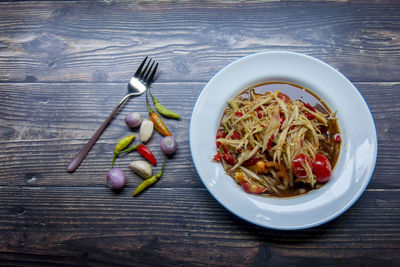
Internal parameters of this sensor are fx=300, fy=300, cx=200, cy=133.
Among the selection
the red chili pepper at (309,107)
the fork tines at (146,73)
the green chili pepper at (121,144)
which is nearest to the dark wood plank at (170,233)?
the green chili pepper at (121,144)

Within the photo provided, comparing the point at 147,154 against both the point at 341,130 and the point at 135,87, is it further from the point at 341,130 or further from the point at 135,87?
the point at 341,130

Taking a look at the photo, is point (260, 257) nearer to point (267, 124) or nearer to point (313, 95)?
point (267, 124)

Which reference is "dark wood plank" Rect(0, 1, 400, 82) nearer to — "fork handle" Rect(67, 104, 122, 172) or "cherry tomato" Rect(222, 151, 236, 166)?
"fork handle" Rect(67, 104, 122, 172)

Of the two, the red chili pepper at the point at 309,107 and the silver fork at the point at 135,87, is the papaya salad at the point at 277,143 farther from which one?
the silver fork at the point at 135,87

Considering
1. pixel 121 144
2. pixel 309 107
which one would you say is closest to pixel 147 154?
pixel 121 144

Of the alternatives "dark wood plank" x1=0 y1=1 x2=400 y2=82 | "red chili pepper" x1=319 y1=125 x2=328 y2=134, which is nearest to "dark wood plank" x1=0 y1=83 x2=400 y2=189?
"dark wood plank" x1=0 y1=1 x2=400 y2=82

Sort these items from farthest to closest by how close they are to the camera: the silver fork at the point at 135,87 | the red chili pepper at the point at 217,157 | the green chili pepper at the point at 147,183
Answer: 1. the silver fork at the point at 135,87
2. the green chili pepper at the point at 147,183
3. the red chili pepper at the point at 217,157
